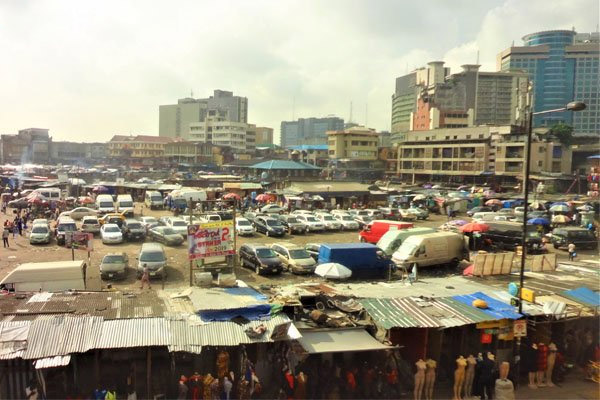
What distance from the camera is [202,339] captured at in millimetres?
10125

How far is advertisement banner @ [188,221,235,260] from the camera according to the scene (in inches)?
585

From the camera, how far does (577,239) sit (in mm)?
29172

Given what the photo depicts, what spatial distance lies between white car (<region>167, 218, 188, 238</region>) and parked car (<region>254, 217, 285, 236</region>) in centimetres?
475

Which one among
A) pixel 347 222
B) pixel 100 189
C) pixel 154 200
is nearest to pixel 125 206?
pixel 154 200

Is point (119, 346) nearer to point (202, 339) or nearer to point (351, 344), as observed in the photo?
point (202, 339)

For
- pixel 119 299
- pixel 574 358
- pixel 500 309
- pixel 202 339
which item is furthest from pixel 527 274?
pixel 119 299

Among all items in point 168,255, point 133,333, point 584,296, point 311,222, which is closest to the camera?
point 133,333

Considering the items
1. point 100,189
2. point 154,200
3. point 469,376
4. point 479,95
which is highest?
point 479,95

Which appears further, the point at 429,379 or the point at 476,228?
the point at 476,228

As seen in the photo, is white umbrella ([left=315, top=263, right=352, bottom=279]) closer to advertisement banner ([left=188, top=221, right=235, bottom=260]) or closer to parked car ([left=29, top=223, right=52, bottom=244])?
advertisement banner ([left=188, top=221, right=235, bottom=260])

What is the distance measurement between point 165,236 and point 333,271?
12439 millimetres

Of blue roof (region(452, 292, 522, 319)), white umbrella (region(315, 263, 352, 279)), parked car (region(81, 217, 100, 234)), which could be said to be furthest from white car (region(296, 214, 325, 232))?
blue roof (region(452, 292, 522, 319))

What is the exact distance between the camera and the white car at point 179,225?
29.3m

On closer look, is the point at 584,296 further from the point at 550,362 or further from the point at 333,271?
the point at 333,271
